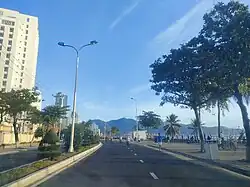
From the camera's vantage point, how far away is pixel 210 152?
26.4 metres

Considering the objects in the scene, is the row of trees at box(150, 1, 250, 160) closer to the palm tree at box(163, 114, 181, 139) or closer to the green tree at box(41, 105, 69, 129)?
the green tree at box(41, 105, 69, 129)

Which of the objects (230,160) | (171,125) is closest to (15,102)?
(230,160)

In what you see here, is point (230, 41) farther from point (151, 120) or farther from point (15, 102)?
point (151, 120)

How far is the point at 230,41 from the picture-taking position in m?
21.2

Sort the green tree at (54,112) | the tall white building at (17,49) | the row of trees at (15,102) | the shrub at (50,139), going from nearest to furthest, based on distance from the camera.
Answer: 1. the shrub at (50,139)
2. the row of trees at (15,102)
3. the green tree at (54,112)
4. the tall white building at (17,49)

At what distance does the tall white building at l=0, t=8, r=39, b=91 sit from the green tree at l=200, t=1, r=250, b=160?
99512 millimetres

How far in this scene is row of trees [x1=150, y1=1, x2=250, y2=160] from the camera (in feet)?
68.0

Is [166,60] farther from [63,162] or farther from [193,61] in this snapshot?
[63,162]

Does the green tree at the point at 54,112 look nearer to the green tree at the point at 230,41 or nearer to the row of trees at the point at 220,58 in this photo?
the row of trees at the point at 220,58

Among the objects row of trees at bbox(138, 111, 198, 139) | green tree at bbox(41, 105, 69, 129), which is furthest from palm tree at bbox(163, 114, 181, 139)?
green tree at bbox(41, 105, 69, 129)

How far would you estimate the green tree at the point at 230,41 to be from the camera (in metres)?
20.6

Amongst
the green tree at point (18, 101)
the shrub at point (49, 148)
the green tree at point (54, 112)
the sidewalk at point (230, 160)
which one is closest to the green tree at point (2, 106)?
the green tree at point (18, 101)

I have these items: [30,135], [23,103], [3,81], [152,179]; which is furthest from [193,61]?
[3,81]

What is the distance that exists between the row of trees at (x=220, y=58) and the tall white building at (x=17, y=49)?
311 ft
